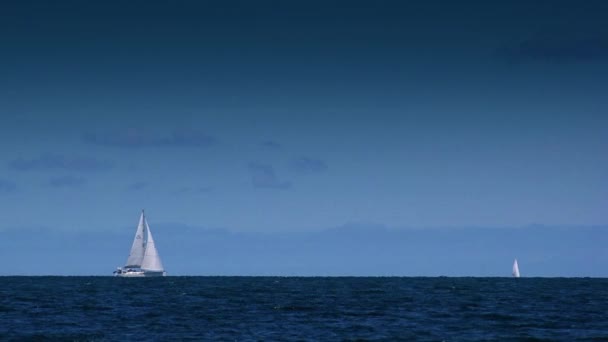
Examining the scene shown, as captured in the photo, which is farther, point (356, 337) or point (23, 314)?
point (23, 314)

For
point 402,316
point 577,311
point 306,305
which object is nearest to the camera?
point 402,316

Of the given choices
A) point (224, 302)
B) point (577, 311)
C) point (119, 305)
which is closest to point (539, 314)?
point (577, 311)

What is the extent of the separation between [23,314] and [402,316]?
1291 inches

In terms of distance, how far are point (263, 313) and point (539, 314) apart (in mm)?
24639

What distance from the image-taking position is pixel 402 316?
73.0m

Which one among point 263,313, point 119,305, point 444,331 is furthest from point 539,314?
point 119,305

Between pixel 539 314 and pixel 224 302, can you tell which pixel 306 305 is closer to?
pixel 224 302

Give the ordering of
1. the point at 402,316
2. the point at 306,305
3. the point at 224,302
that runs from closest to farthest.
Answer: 1. the point at 402,316
2. the point at 306,305
3. the point at 224,302

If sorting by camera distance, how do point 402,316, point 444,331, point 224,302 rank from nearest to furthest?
point 444,331 → point 402,316 → point 224,302

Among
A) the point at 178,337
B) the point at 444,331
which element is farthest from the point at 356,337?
the point at 178,337

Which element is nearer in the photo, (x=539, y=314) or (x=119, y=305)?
(x=539, y=314)

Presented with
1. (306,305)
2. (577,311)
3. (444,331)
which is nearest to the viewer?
(444,331)

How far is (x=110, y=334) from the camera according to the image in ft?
190

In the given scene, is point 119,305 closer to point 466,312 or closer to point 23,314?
point 23,314
